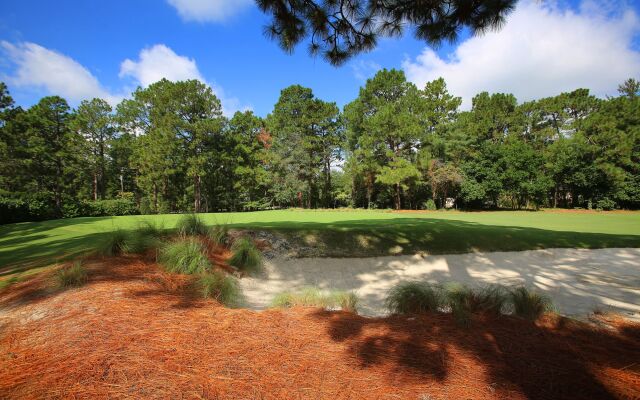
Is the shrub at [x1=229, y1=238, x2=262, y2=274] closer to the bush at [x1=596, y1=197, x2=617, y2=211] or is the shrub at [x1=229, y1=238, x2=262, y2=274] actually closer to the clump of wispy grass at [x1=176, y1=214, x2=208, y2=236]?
the clump of wispy grass at [x1=176, y1=214, x2=208, y2=236]

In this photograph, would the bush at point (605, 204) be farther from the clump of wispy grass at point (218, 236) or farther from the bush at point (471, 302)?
the clump of wispy grass at point (218, 236)

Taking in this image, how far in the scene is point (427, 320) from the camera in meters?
3.36

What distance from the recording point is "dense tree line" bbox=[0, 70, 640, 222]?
98.1 feet

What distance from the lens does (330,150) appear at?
131 feet

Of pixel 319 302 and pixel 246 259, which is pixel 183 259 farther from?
pixel 319 302

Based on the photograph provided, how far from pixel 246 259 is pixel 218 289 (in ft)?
7.82

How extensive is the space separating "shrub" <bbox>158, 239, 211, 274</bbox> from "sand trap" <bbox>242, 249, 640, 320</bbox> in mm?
1033

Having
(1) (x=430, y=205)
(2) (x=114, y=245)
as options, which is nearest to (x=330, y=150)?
(1) (x=430, y=205)

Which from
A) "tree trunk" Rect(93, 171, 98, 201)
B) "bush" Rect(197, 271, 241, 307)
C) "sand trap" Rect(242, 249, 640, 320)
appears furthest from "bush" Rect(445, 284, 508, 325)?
"tree trunk" Rect(93, 171, 98, 201)

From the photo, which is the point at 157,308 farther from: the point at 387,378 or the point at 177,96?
the point at 177,96

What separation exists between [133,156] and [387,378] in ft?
132

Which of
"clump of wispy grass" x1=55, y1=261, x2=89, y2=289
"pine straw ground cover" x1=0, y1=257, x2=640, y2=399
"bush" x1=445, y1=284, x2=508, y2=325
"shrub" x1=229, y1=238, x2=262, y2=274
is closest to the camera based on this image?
"pine straw ground cover" x1=0, y1=257, x2=640, y2=399

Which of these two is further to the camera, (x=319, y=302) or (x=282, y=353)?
(x=319, y=302)

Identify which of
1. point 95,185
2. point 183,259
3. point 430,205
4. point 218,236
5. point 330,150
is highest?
point 330,150
